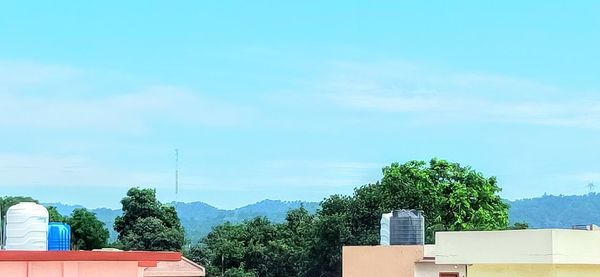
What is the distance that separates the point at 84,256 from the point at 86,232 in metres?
43.4

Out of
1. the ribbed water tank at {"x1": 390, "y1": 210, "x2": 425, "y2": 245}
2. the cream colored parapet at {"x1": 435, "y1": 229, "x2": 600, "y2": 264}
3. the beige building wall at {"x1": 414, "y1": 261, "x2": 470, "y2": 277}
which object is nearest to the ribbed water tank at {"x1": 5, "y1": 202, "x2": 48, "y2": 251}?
the cream colored parapet at {"x1": 435, "y1": 229, "x2": 600, "y2": 264}

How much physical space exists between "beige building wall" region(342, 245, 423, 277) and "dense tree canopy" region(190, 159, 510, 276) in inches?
690

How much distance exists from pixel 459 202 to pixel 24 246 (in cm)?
4059

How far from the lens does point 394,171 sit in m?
50.8

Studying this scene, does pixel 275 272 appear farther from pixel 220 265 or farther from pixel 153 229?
pixel 153 229

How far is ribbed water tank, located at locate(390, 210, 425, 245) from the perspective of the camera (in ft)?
82.5

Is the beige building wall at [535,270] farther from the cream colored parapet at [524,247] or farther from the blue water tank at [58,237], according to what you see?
the blue water tank at [58,237]

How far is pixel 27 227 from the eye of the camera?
1309 centimetres

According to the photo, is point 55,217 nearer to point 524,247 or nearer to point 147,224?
point 147,224

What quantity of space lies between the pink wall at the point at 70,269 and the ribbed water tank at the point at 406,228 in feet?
41.2

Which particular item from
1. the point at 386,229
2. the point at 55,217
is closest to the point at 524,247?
Answer: the point at 386,229

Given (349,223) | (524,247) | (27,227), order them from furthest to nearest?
1. (349,223)
2. (524,247)
3. (27,227)

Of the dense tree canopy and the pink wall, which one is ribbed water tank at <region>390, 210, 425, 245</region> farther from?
the dense tree canopy

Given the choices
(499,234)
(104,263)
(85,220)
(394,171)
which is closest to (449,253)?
(499,234)
